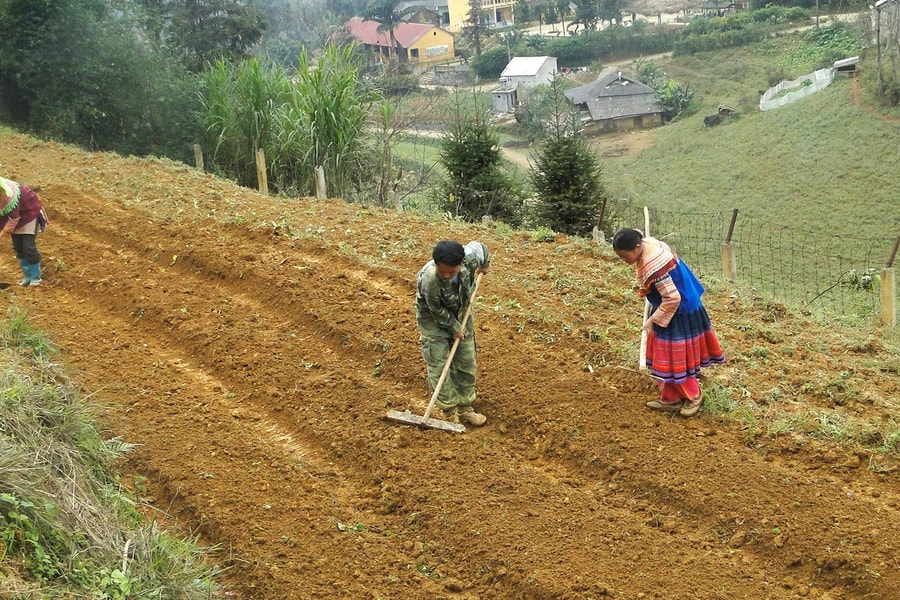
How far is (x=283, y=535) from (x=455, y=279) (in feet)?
6.10

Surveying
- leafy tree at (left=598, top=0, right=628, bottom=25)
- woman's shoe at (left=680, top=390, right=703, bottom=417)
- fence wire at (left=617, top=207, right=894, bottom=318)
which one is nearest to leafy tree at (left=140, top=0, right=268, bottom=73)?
fence wire at (left=617, top=207, right=894, bottom=318)

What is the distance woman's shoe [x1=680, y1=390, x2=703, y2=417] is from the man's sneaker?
1321 mm

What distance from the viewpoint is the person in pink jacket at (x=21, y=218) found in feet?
25.2

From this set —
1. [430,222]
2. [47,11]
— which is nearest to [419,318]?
[430,222]

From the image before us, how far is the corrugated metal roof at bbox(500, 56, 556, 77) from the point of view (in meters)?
43.2

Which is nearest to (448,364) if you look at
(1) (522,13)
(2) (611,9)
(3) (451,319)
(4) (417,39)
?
(3) (451,319)

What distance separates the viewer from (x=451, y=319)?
5.47m

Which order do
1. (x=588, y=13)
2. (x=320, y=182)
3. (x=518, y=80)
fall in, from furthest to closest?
(x=588, y=13), (x=518, y=80), (x=320, y=182)

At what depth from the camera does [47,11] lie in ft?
52.1

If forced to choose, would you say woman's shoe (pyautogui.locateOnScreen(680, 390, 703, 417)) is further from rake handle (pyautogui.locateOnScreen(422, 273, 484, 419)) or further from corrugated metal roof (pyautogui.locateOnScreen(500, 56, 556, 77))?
corrugated metal roof (pyautogui.locateOnScreen(500, 56, 556, 77))

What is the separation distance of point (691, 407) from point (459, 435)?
1.54m

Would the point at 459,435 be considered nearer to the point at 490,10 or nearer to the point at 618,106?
the point at 618,106

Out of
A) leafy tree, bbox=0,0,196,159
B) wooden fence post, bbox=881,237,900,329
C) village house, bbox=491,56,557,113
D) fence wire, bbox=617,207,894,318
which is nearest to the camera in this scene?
wooden fence post, bbox=881,237,900,329

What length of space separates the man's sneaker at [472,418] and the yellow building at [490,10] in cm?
5308
